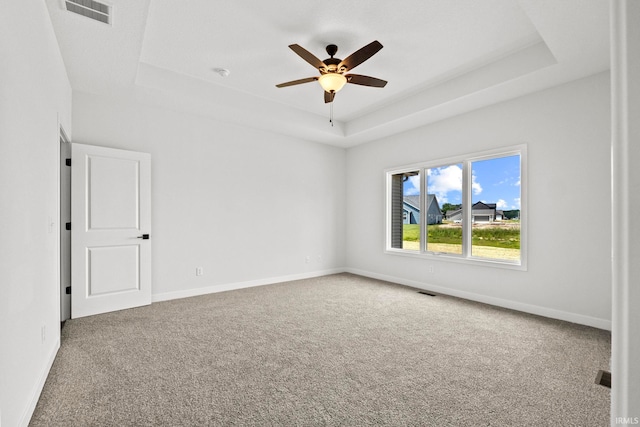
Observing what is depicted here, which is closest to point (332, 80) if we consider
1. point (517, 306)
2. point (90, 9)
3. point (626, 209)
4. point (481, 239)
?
point (90, 9)

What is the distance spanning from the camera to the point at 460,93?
4.05 meters

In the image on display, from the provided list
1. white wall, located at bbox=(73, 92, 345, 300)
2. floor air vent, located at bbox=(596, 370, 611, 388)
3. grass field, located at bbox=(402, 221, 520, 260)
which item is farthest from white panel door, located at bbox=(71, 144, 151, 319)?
floor air vent, located at bbox=(596, 370, 611, 388)

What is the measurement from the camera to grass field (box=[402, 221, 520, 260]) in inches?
166

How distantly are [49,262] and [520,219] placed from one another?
492 centimetres

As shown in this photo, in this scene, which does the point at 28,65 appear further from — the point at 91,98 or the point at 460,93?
the point at 460,93

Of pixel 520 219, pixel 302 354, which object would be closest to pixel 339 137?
pixel 520 219

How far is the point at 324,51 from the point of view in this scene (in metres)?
3.52

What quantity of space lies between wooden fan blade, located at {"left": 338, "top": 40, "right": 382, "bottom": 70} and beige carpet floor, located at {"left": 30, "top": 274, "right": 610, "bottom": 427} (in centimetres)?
269

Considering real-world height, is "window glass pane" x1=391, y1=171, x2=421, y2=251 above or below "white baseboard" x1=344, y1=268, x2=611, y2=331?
above

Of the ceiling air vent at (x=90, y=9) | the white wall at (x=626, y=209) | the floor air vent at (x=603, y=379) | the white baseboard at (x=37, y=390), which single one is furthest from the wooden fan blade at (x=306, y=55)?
the floor air vent at (x=603, y=379)

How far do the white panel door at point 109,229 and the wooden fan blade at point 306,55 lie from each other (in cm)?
254

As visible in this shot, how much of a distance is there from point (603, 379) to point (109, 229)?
16.5ft

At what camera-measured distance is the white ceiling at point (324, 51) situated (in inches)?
108

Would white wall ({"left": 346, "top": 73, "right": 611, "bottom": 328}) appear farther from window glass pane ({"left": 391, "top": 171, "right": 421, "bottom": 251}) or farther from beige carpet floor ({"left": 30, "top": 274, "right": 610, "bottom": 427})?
window glass pane ({"left": 391, "top": 171, "right": 421, "bottom": 251})
